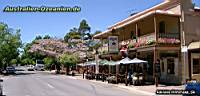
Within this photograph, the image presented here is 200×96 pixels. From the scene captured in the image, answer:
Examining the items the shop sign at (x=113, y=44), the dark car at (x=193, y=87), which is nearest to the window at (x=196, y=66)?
the shop sign at (x=113, y=44)

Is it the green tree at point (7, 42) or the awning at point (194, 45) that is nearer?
the awning at point (194, 45)

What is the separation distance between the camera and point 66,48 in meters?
72.9

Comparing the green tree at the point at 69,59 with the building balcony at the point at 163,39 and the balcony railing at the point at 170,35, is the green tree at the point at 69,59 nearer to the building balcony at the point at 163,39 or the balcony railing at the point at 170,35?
the building balcony at the point at 163,39

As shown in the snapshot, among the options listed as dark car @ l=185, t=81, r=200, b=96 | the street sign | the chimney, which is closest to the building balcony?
the street sign

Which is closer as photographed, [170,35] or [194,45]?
[194,45]

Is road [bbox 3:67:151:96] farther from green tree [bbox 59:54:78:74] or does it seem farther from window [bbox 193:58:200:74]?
green tree [bbox 59:54:78:74]

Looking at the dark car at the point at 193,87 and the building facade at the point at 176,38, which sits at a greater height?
the building facade at the point at 176,38

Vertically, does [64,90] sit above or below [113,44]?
below

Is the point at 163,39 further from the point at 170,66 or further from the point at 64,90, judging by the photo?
the point at 64,90

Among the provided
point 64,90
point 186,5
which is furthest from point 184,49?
point 64,90

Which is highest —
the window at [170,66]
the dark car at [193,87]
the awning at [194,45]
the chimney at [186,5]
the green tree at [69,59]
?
the chimney at [186,5]

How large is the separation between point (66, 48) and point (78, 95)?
49048 mm

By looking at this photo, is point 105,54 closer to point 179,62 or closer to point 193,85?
point 179,62

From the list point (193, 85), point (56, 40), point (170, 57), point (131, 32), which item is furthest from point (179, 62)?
point (56, 40)
